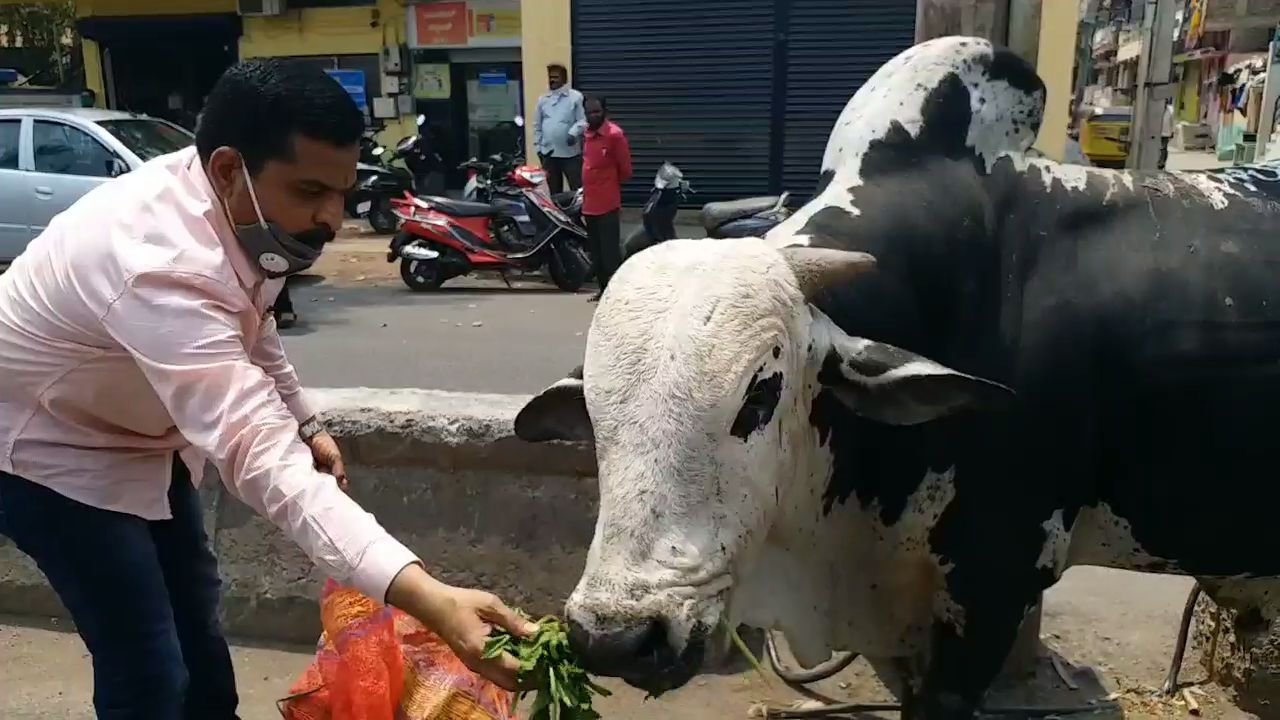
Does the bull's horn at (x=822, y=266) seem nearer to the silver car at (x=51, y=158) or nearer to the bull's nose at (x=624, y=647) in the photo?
the bull's nose at (x=624, y=647)

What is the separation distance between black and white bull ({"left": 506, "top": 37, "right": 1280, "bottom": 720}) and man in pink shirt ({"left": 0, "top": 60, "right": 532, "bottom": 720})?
1.57ft

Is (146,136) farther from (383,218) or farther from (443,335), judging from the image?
(443,335)

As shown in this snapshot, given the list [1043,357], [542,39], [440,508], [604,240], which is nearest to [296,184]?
[1043,357]

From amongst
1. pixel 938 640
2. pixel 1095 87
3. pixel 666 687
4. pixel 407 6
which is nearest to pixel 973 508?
pixel 938 640

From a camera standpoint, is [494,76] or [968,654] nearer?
[968,654]

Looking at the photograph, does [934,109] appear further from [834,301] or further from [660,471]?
[660,471]

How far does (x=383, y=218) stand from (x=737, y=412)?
11.3 m

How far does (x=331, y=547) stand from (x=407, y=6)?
1337cm

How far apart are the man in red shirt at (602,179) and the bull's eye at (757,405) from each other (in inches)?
271

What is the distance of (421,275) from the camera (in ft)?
30.6

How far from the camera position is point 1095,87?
46.3m

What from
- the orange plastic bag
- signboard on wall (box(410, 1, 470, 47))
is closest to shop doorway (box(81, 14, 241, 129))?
signboard on wall (box(410, 1, 470, 47))

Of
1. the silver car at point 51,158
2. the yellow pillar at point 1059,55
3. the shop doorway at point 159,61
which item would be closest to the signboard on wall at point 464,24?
the shop doorway at point 159,61

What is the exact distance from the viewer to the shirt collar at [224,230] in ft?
5.96
